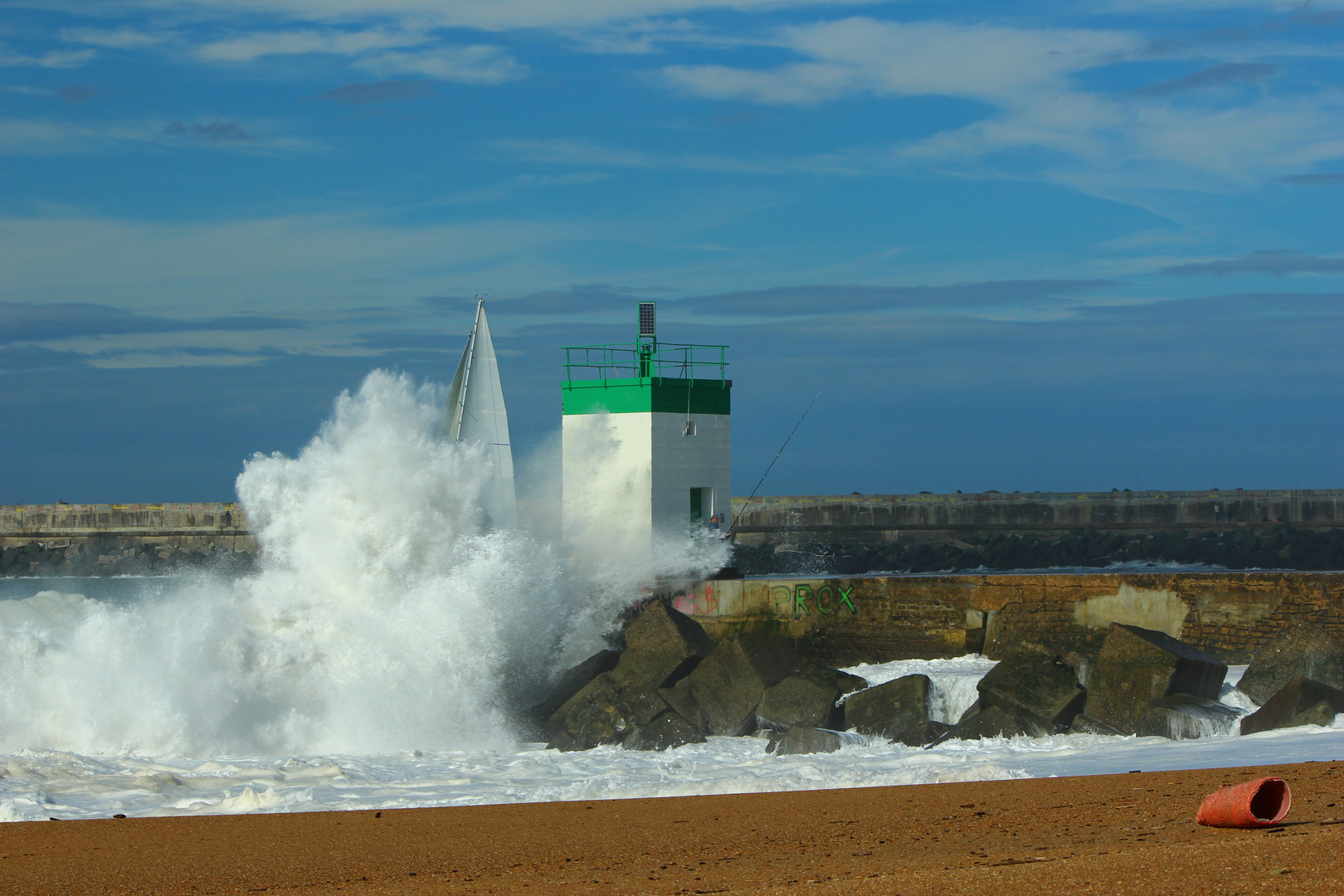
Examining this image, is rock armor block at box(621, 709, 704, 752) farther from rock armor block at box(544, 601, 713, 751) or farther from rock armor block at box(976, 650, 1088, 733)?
rock armor block at box(976, 650, 1088, 733)

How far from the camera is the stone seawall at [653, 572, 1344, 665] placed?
11.5 metres

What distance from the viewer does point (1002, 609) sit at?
41.5 ft

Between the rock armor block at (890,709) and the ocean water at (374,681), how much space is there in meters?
0.36

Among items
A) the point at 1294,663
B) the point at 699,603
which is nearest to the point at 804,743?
the point at 1294,663

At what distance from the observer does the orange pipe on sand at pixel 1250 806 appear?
472 cm

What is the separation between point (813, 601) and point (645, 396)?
10.3 feet

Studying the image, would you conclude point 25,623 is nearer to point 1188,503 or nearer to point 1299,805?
point 1299,805

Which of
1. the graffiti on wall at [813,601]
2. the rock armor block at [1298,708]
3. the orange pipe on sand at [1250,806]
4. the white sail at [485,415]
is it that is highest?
the white sail at [485,415]

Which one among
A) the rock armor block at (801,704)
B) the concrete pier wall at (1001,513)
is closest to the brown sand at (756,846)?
the rock armor block at (801,704)

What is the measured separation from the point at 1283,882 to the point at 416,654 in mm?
9148

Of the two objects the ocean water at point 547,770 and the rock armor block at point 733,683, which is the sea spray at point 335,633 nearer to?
the ocean water at point 547,770

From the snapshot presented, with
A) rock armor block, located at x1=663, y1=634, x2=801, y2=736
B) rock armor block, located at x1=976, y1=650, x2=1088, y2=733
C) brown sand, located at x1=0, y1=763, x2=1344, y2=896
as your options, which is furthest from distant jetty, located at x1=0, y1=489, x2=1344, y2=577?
brown sand, located at x1=0, y1=763, x2=1344, y2=896

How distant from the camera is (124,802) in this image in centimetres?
784

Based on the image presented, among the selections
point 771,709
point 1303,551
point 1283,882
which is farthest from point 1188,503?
point 1283,882
